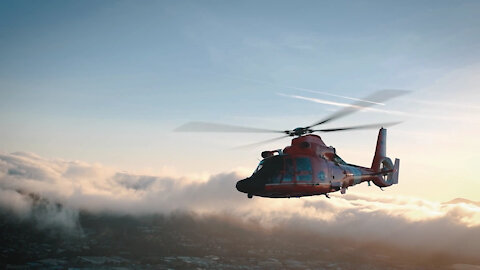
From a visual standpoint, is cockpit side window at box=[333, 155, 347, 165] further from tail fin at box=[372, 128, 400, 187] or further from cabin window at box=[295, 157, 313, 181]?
tail fin at box=[372, 128, 400, 187]

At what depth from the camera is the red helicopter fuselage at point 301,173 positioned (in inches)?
983

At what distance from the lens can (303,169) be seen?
26328 millimetres

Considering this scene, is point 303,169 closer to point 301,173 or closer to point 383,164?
point 301,173

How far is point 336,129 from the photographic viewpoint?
27.4m

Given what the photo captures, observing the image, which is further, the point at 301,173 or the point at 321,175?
the point at 321,175

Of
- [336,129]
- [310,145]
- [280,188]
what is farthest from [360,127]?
[280,188]

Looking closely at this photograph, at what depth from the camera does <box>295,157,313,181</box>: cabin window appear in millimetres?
26003

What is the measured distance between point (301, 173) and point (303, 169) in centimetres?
44

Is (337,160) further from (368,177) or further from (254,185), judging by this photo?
(254,185)

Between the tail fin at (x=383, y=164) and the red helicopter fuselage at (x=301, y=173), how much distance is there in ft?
23.7

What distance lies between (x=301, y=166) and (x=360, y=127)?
18.9 ft

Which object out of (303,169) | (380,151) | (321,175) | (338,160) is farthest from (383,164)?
(303,169)

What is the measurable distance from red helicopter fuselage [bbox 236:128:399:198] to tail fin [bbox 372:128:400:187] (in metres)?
7.22

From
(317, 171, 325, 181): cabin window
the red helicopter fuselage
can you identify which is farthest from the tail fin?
(317, 171, 325, 181): cabin window
